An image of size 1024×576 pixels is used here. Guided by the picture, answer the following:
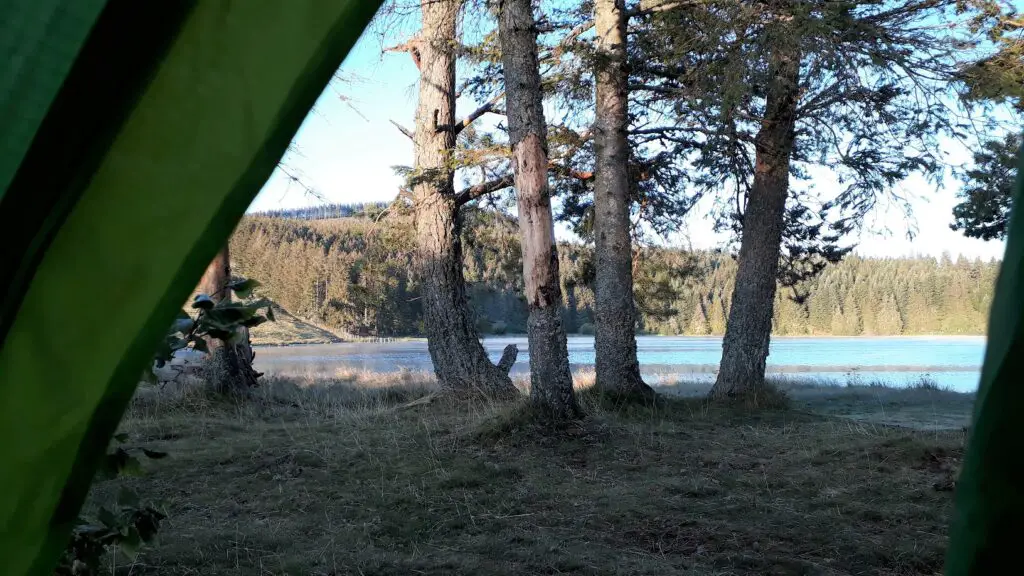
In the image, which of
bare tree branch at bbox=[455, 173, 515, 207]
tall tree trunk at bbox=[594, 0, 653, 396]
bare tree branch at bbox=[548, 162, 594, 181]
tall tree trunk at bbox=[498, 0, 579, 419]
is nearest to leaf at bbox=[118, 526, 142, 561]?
tall tree trunk at bbox=[498, 0, 579, 419]

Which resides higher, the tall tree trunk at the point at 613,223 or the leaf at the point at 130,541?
the tall tree trunk at the point at 613,223

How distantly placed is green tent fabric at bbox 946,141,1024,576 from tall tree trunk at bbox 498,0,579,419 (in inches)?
262

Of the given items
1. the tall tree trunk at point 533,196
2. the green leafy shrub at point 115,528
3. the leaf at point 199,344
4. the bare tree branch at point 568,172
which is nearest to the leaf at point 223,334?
the leaf at point 199,344

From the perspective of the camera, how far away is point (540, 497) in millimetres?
4691

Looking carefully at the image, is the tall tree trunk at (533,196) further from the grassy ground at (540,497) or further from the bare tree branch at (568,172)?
the bare tree branch at (568,172)

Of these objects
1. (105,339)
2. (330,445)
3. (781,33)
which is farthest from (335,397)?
(105,339)

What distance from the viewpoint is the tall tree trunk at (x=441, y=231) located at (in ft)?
35.0

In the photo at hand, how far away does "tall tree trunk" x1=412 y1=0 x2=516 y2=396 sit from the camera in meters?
10.7

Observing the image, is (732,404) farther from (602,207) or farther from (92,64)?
→ (92,64)

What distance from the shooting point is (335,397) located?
37.0ft

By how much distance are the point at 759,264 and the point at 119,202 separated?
10587 millimetres

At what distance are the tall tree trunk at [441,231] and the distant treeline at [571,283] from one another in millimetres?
1061

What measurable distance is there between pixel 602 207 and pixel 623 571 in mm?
6691

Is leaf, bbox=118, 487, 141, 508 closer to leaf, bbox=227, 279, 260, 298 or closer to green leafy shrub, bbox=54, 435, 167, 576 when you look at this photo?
green leafy shrub, bbox=54, 435, 167, 576
